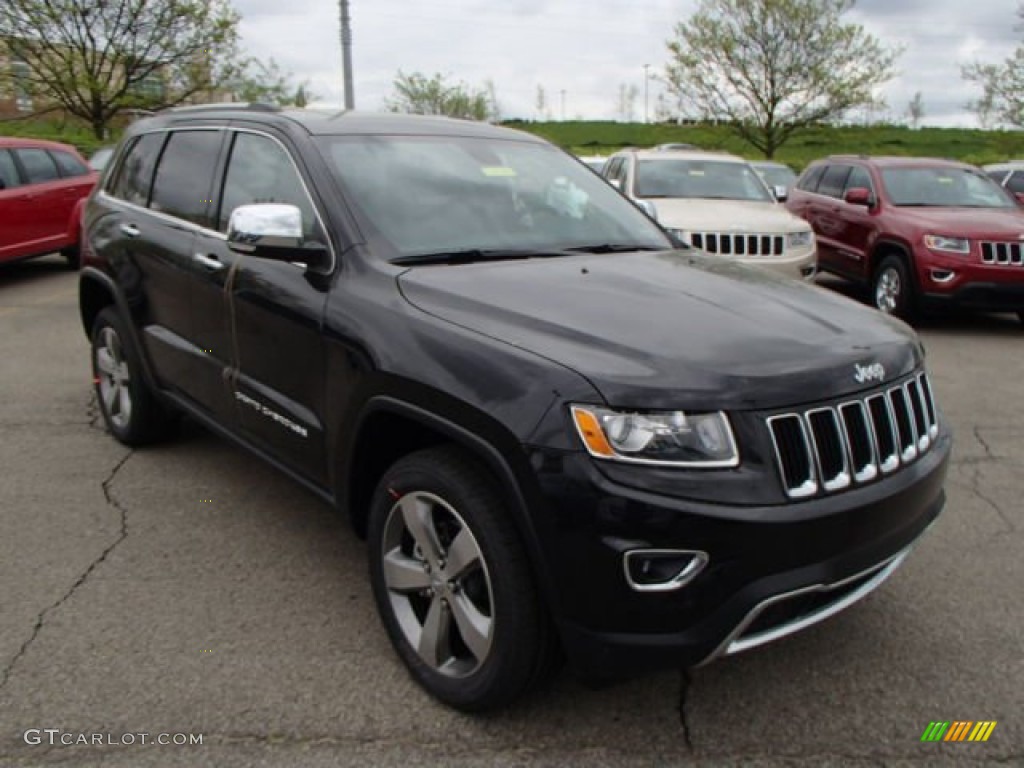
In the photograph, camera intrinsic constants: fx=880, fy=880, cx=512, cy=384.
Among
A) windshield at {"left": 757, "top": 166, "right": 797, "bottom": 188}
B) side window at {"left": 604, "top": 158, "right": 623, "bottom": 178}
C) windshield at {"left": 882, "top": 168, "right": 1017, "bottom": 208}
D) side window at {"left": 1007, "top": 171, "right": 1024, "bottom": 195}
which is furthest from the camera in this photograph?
windshield at {"left": 757, "top": 166, "right": 797, "bottom": 188}

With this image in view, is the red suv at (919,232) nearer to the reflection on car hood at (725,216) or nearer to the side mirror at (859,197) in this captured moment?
the side mirror at (859,197)

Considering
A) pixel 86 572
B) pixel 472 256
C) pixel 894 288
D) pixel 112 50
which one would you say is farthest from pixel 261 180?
pixel 112 50

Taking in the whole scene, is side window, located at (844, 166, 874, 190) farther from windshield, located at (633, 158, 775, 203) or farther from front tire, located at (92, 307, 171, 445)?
Result: front tire, located at (92, 307, 171, 445)

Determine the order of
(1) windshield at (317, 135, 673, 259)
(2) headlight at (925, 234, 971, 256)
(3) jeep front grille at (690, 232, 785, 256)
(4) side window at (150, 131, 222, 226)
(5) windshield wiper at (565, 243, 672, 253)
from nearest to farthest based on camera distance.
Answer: (1) windshield at (317, 135, 673, 259) < (5) windshield wiper at (565, 243, 672, 253) < (4) side window at (150, 131, 222, 226) < (3) jeep front grille at (690, 232, 785, 256) < (2) headlight at (925, 234, 971, 256)

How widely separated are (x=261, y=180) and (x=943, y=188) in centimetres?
857

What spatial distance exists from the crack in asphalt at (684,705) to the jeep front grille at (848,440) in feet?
2.71

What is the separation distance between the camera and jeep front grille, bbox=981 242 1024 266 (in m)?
8.41

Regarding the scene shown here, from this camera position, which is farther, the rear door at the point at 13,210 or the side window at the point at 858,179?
the rear door at the point at 13,210

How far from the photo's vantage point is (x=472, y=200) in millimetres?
3422

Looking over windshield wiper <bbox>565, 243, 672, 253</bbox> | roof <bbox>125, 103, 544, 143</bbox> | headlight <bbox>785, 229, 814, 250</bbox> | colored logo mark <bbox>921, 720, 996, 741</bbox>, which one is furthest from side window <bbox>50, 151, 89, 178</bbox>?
colored logo mark <bbox>921, 720, 996, 741</bbox>

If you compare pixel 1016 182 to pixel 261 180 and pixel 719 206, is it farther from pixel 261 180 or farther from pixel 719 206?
pixel 261 180

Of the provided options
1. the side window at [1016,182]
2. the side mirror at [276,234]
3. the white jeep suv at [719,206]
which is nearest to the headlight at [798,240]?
the white jeep suv at [719,206]

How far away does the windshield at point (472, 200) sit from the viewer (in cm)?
317

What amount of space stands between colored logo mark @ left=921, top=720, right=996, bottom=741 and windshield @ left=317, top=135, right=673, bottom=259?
79.0 inches
